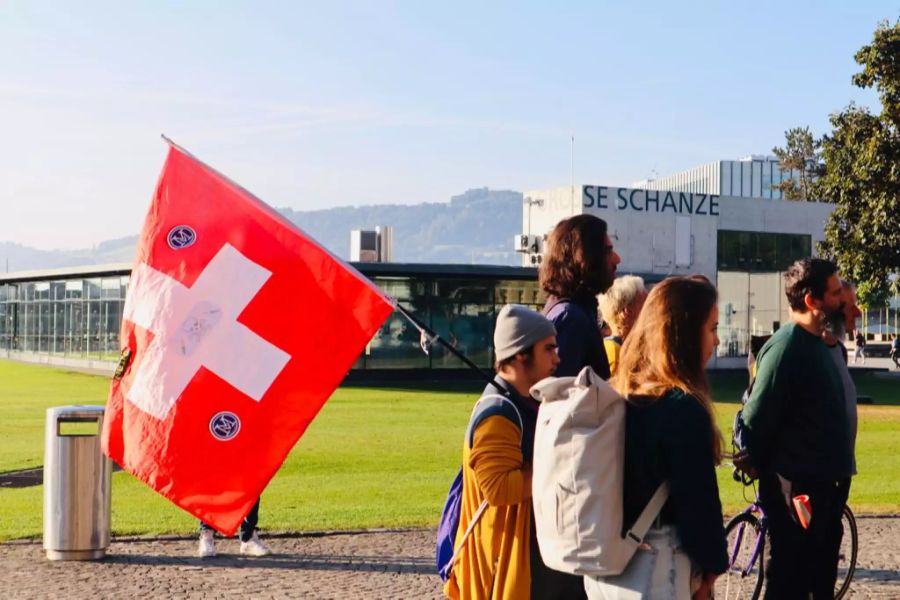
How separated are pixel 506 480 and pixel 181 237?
6.71 feet

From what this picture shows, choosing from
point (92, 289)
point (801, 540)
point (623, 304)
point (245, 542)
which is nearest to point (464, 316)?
point (92, 289)

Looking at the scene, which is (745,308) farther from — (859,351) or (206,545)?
(206,545)

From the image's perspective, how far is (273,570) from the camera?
31.0 feet

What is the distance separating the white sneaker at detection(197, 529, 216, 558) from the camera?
991 cm

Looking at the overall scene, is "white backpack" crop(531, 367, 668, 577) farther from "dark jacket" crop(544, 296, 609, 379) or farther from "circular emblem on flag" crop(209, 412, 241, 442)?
"circular emblem on flag" crop(209, 412, 241, 442)

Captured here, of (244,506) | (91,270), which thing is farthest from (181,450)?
(91,270)

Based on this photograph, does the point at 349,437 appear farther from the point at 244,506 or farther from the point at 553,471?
the point at 553,471

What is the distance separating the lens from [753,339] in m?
8.26

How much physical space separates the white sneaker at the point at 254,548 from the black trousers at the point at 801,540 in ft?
15.3

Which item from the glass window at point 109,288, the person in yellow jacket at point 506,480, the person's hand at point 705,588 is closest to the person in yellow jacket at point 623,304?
the person in yellow jacket at point 506,480

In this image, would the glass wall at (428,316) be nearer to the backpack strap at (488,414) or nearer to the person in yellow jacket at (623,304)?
the person in yellow jacket at (623,304)

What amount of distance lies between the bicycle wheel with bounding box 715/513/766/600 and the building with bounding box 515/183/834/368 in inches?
1686

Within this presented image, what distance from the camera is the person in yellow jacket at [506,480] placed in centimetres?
454

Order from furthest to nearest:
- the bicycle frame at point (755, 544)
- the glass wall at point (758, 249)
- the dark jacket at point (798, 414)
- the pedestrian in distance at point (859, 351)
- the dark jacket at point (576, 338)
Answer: the pedestrian in distance at point (859, 351)
the glass wall at point (758, 249)
the bicycle frame at point (755, 544)
the dark jacket at point (798, 414)
the dark jacket at point (576, 338)
